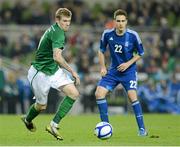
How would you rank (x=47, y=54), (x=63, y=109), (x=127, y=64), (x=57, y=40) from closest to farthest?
(x=57, y=40)
(x=63, y=109)
(x=47, y=54)
(x=127, y=64)

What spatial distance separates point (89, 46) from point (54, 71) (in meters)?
13.6

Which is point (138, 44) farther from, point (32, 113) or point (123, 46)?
point (32, 113)

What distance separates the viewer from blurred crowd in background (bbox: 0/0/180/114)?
25000 mm

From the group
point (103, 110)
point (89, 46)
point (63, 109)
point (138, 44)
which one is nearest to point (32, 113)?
point (63, 109)

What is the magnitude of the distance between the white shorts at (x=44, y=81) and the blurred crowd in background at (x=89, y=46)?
11.0m

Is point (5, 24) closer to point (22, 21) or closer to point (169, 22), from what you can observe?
point (22, 21)

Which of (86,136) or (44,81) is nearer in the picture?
(44,81)

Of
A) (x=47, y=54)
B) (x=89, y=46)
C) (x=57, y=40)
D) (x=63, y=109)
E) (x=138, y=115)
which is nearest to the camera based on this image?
(x=57, y=40)

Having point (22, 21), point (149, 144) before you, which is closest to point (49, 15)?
point (22, 21)

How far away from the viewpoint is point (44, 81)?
13367mm

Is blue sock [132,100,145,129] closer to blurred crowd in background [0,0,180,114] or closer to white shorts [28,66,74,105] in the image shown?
white shorts [28,66,74,105]

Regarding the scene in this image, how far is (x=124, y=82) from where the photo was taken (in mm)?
14219

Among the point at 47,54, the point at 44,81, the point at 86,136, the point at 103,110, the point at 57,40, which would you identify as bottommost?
the point at 86,136

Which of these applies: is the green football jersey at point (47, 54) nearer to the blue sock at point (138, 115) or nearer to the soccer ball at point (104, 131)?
the soccer ball at point (104, 131)
